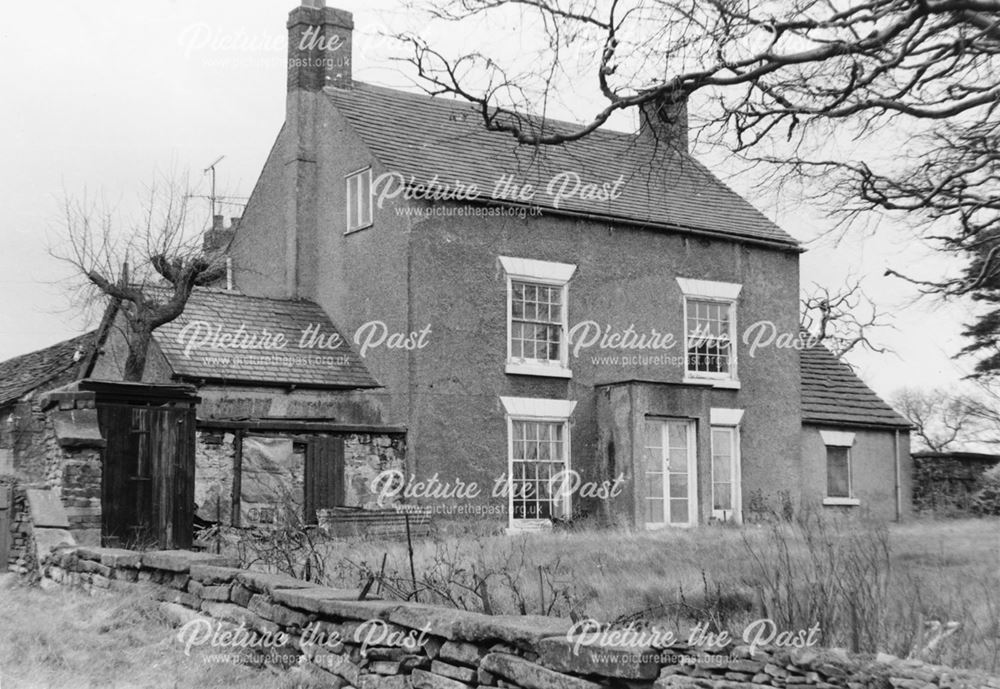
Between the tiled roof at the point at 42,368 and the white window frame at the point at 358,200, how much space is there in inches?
347

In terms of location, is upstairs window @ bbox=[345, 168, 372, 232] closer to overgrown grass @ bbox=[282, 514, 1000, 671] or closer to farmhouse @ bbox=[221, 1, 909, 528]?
farmhouse @ bbox=[221, 1, 909, 528]

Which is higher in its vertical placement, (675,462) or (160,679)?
(675,462)

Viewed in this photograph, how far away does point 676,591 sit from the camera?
8953mm

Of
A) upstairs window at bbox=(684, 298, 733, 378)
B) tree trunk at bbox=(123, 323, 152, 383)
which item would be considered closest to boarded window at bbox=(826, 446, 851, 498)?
upstairs window at bbox=(684, 298, 733, 378)

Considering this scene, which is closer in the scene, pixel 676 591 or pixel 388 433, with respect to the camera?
pixel 676 591

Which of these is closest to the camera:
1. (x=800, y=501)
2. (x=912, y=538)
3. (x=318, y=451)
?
(x=912, y=538)

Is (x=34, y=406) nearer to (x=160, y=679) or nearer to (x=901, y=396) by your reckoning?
(x=160, y=679)

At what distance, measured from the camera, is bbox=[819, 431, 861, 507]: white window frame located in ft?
82.1

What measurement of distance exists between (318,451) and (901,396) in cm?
4449

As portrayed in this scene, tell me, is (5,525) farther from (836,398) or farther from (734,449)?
(836,398)

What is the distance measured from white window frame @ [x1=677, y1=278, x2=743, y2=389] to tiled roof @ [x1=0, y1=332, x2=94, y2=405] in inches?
556

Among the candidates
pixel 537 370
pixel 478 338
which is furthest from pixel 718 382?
pixel 478 338

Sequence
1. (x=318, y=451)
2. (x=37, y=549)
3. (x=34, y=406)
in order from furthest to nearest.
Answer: (x=34, y=406)
(x=318, y=451)
(x=37, y=549)

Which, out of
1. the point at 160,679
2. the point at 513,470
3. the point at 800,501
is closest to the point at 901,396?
the point at 800,501
